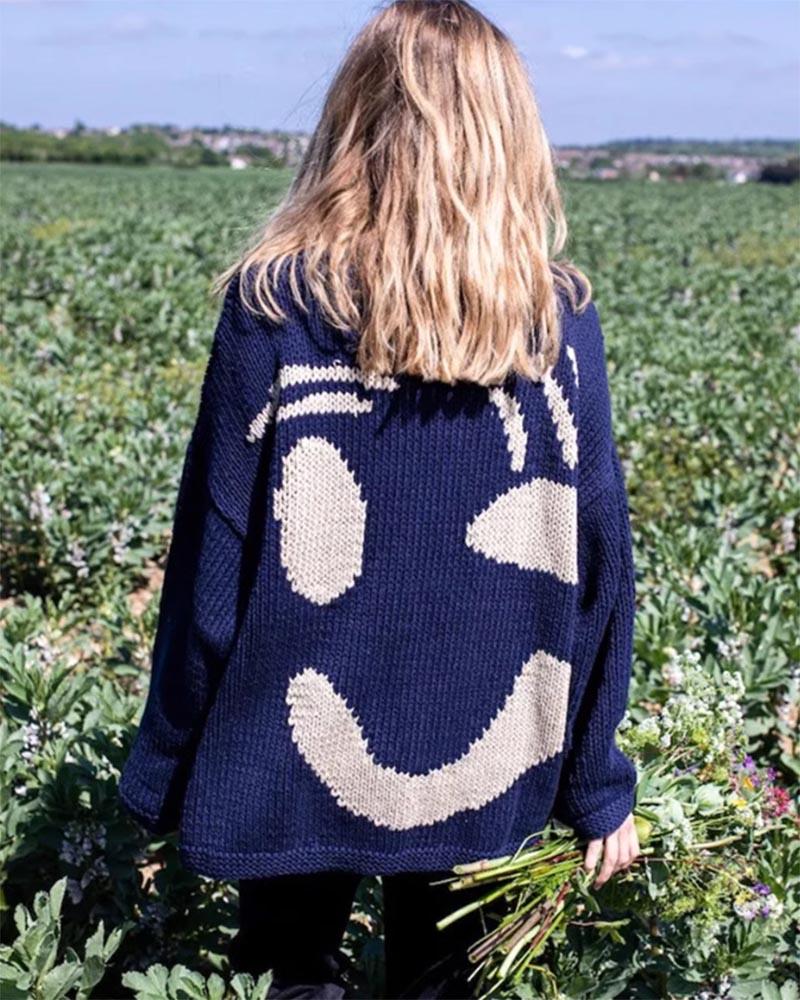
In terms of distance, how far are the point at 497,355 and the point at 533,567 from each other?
350mm

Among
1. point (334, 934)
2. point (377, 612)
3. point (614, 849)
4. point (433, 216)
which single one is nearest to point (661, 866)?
point (614, 849)

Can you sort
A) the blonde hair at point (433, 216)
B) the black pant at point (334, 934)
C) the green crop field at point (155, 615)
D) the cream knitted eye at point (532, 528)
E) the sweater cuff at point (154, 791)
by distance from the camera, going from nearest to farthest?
the blonde hair at point (433, 216)
the cream knitted eye at point (532, 528)
the sweater cuff at point (154, 791)
the black pant at point (334, 934)
the green crop field at point (155, 615)

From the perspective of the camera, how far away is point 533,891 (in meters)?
2.12

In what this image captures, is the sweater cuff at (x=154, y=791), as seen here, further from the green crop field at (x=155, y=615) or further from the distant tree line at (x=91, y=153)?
the distant tree line at (x=91, y=153)

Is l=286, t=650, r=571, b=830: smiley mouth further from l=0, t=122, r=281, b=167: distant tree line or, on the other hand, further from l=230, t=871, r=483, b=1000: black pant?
l=0, t=122, r=281, b=167: distant tree line

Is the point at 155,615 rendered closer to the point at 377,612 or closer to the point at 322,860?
the point at 322,860

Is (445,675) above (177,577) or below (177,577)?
below

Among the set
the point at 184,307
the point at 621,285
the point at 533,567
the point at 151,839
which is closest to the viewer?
the point at 533,567

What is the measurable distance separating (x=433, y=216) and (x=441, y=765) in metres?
0.83

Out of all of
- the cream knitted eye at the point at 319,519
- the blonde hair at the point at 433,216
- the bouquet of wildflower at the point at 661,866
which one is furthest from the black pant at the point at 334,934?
the blonde hair at the point at 433,216

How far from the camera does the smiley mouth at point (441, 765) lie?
192 centimetres

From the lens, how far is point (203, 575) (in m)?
1.88

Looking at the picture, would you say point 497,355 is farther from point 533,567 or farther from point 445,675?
point 445,675

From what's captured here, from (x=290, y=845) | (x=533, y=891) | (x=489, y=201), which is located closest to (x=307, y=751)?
(x=290, y=845)
